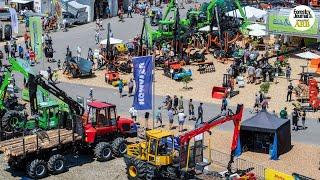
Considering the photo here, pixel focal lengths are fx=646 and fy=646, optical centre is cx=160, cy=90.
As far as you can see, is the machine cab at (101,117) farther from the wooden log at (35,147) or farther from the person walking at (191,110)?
the person walking at (191,110)

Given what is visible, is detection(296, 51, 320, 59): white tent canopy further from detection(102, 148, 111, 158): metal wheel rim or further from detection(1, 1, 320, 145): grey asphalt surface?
detection(102, 148, 111, 158): metal wheel rim

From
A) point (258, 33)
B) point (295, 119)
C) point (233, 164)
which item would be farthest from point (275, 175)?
point (258, 33)

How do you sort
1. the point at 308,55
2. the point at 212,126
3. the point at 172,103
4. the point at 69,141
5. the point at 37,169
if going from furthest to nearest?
the point at 308,55, the point at 172,103, the point at 69,141, the point at 37,169, the point at 212,126

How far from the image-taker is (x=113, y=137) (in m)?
28.5

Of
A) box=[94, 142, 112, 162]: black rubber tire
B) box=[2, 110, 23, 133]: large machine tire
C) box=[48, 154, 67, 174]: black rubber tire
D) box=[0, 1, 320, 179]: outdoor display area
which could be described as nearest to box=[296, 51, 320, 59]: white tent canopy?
box=[0, 1, 320, 179]: outdoor display area

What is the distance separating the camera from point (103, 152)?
27.6 meters

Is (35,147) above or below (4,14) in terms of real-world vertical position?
below

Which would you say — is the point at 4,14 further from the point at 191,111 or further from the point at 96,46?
the point at 191,111

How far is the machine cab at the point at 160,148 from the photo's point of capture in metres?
24.4

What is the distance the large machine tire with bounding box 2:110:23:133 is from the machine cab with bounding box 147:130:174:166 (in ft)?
26.8

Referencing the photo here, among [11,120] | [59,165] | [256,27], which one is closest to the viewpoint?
[59,165]

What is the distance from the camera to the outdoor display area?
25688mm

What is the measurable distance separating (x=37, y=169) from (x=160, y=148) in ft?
16.8

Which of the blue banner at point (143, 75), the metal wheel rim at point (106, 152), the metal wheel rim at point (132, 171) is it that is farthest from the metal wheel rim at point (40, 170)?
the blue banner at point (143, 75)
